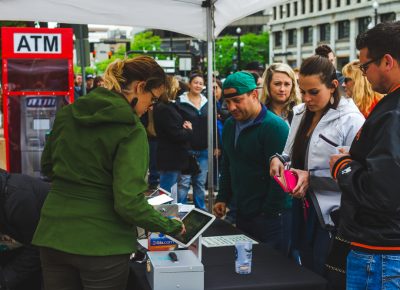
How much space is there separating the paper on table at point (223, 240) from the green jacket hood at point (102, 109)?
1.33 m

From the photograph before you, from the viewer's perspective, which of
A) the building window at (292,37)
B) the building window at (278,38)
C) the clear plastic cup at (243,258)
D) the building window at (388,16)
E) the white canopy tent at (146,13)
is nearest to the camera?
the clear plastic cup at (243,258)

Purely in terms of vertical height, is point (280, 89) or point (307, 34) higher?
point (307, 34)

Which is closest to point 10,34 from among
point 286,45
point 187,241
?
→ point 187,241

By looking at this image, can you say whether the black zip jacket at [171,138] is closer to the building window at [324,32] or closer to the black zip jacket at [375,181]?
the black zip jacket at [375,181]

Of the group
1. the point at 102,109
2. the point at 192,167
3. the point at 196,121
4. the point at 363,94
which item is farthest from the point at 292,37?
the point at 102,109

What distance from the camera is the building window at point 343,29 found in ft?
256

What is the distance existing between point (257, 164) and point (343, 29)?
78359 mm

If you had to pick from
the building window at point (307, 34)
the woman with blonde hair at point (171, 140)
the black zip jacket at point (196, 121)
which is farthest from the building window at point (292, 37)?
the woman with blonde hair at point (171, 140)

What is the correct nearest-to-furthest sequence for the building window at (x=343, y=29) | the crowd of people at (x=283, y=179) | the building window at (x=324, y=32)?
the crowd of people at (x=283, y=179), the building window at (x=343, y=29), the building window at (x=324, y=32)

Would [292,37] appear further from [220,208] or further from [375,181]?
[375,181]

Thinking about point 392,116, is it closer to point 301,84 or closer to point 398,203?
point 398,203

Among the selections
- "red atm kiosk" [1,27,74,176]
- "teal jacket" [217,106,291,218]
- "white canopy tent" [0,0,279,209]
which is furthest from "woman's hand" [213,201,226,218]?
"red atm kiosk" [1,27,74,176]

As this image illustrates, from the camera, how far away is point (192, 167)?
7852 millimetres

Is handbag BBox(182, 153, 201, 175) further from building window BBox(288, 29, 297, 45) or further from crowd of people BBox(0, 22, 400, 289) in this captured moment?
building window BBox(288, 29, 297, 45)
